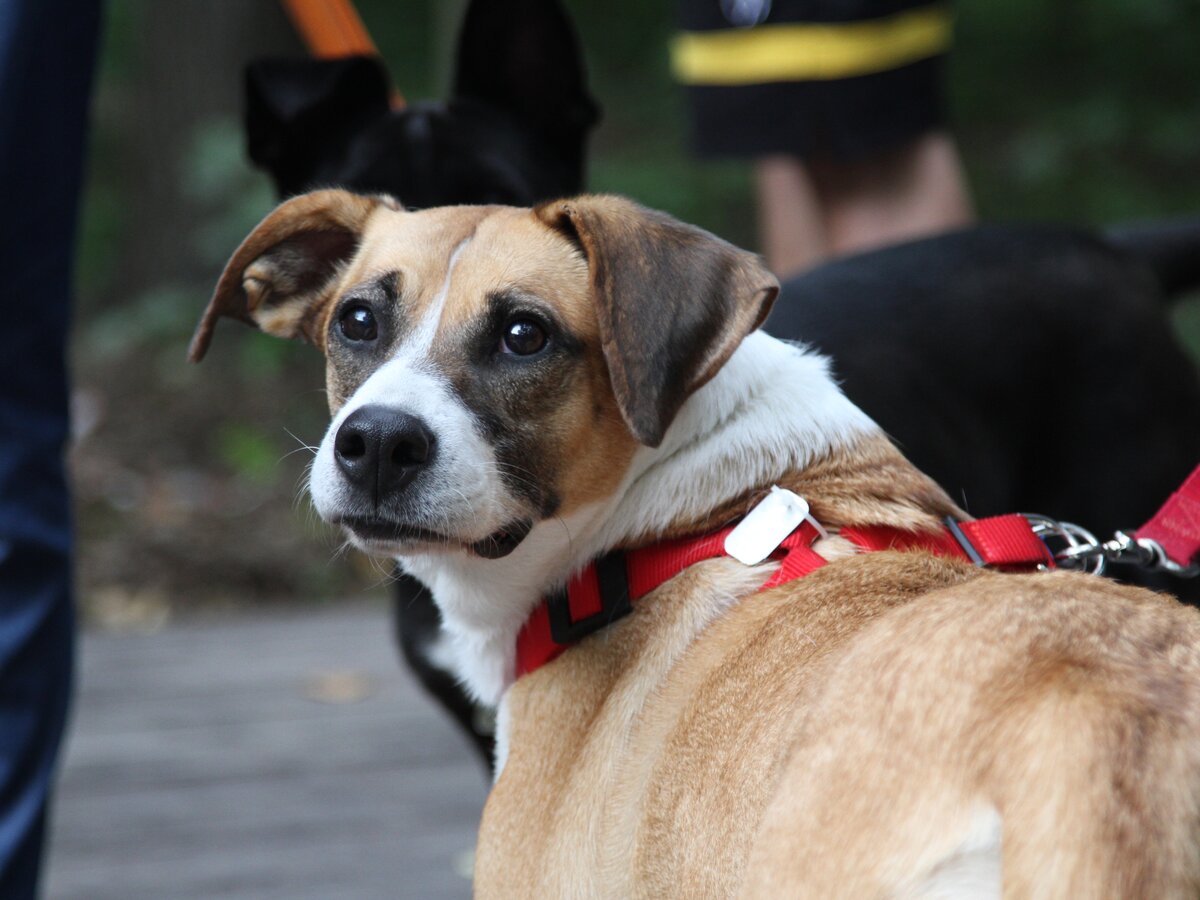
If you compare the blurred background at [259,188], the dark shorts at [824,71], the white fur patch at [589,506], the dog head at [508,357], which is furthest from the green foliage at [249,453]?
the white fur patch at [589,506]

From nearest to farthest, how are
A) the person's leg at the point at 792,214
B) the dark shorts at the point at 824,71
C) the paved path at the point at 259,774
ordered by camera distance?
1. the paved path at the point at 259,774
2. the dark shorts at the point at 824,71
3. the person's leg at the point at 792,214

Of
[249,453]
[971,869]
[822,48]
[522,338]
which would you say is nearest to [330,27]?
[822,48]

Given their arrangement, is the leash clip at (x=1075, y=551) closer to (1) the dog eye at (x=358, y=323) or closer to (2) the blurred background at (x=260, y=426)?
(1) the dog eye at (x=358, y=323)

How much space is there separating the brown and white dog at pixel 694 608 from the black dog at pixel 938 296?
67cm

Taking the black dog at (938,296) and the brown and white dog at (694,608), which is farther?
the black dog at (938,296)

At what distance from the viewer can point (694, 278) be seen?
7.07 feet

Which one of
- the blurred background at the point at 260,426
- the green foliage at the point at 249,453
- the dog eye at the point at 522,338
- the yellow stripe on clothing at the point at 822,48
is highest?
the yellow stripe on clothing at the point at 822,48

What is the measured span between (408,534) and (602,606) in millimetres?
336

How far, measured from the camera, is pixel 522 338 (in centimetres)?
227

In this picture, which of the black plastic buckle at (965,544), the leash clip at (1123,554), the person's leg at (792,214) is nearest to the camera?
the black plastic buckle at (965,544)

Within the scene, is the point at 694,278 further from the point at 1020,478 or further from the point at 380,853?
the point at 380,853

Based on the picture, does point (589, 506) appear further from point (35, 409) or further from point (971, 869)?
point (35, 409)

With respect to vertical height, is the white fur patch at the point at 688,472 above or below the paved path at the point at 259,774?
above

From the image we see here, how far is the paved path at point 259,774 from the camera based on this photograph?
3.58 m
